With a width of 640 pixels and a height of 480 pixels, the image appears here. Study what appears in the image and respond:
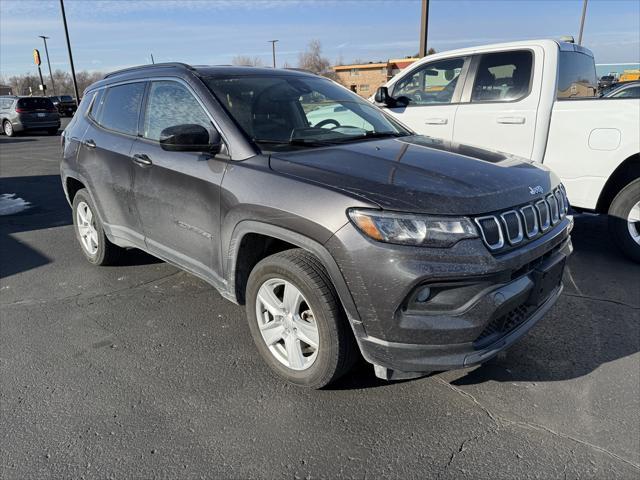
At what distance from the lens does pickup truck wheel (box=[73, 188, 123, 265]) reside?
4.51 m

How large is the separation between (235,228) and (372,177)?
879mm

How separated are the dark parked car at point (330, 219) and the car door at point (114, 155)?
0.08 ft

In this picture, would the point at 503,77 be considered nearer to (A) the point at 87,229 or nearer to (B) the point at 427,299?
(B) the point at 427,299

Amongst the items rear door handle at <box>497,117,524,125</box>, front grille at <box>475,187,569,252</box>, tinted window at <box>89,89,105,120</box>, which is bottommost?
front grille at <box>475,187,569,252</box>

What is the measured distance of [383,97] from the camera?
5.77 metres

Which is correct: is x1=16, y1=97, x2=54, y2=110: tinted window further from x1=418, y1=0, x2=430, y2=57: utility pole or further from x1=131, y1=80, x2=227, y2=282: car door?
x1=131, y1=80, x2=227, y2=282: car door

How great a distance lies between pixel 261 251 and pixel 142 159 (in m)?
1.28

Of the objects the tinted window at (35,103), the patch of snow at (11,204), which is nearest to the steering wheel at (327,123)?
the patch of snow at (11,204)

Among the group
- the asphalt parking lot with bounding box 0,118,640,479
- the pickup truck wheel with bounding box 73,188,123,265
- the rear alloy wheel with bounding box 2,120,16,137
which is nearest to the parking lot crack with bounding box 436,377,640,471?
the asphalt parking lot with bounding box 0,118,640,479

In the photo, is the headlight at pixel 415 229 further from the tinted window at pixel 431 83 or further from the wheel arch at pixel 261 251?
the tinted window at pixel 431 83

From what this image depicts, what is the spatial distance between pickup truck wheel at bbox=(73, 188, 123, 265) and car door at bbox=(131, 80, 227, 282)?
1047 mm

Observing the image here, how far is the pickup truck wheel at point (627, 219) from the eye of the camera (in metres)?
4.58

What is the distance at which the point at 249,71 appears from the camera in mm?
3656

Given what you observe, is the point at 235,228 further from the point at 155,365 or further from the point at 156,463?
the point at 156,463
